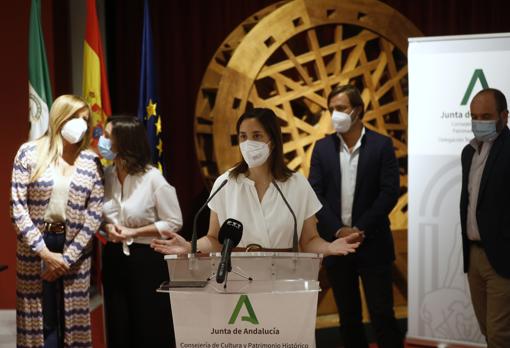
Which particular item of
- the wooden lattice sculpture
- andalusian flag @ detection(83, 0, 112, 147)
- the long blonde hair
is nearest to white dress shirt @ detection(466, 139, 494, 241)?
the wooden lattice sculpture

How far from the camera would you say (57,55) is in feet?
16.7

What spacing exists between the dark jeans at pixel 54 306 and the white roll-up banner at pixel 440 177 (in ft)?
5.92

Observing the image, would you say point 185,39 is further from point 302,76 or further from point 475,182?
point 475,182

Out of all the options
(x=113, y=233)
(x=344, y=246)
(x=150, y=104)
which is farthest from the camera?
(x=150, y=104)

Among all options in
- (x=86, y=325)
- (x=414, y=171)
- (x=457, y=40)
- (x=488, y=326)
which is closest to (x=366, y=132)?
(x=414, y=171)

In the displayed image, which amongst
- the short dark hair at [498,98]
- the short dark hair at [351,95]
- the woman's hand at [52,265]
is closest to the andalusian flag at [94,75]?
the woman's hand at [52,265]

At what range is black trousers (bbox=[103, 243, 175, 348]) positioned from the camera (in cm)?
349

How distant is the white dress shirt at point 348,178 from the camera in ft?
11.6

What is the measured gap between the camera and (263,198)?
8.48ft

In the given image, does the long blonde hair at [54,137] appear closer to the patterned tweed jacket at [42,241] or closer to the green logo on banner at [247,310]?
the patterned tweed jacket at [42,241]

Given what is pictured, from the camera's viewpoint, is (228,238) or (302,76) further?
(302,76)

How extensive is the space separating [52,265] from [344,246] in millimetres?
1520

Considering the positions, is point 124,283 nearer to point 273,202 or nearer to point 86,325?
point 86,325

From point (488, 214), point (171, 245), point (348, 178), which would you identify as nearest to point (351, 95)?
point (348, 178)
